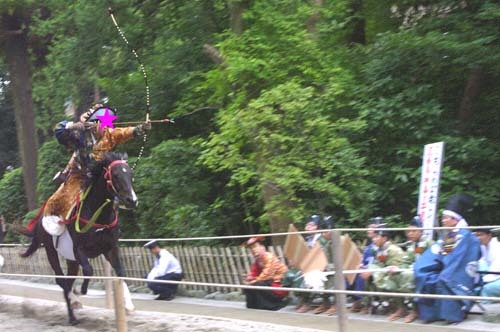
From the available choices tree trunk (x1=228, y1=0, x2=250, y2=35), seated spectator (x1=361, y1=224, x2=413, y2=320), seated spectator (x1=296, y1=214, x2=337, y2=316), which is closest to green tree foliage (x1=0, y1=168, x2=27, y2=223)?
tree trunk (x1=228, y1=0, x2=250, y2=35)

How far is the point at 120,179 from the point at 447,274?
3899mm

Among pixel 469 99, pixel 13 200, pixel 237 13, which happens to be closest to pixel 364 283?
pixel 469 99

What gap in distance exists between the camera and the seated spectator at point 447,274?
6.86 m

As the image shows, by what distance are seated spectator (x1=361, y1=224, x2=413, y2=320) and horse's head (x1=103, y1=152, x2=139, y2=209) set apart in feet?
9.49

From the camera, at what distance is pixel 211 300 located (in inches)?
402

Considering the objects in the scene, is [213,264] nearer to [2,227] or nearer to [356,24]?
[356,24]

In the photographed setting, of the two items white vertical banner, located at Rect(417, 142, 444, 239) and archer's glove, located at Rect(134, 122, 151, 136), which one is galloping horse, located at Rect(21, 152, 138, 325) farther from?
white vertical banner, located at Rect(417, 142, 444, 239)

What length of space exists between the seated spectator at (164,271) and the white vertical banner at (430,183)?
409 cm

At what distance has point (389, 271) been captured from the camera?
750cm

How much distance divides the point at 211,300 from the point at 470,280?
4.42 meters

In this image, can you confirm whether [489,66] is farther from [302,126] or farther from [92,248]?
[92,248]

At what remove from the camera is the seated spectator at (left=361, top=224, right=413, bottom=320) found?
7.46 metres

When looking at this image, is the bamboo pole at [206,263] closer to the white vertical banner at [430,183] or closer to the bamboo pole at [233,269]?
the bamboo pole at [233,269]

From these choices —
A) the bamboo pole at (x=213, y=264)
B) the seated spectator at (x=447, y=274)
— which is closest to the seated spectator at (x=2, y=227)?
the bamboo pole at (x=213, y=264)
